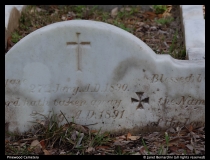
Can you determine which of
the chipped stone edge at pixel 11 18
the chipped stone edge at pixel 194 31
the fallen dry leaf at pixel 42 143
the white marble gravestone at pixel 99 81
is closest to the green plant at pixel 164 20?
the chipped stone edge at pixel 194 31

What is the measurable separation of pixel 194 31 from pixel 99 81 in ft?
7.12

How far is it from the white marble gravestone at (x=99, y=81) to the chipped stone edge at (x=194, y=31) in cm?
80

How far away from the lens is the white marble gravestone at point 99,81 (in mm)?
4625

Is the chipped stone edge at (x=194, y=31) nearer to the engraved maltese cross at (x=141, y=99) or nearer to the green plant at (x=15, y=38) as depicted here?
the engraved maltese cross at (x=141, y=99)

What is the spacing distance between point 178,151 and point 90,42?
4.04 ft

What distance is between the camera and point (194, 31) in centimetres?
649

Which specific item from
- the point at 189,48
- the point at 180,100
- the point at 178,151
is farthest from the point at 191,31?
the point at 178,151

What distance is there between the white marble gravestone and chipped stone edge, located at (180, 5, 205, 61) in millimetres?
798

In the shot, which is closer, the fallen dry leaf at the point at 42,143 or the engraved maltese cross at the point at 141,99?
the fallen dry leaf at the point at 42,143

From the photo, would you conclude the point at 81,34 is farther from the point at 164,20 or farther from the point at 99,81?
the point at 164,20

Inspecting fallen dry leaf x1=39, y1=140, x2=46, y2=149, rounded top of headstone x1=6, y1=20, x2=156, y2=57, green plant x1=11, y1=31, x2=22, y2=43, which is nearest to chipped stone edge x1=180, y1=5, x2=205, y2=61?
rounded top of headstone x1=6, y1=20, x2=156, y2=57

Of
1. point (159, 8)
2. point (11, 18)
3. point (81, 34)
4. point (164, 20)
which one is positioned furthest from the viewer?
point (159, 8)

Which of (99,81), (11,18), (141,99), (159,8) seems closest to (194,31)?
(159,8)
